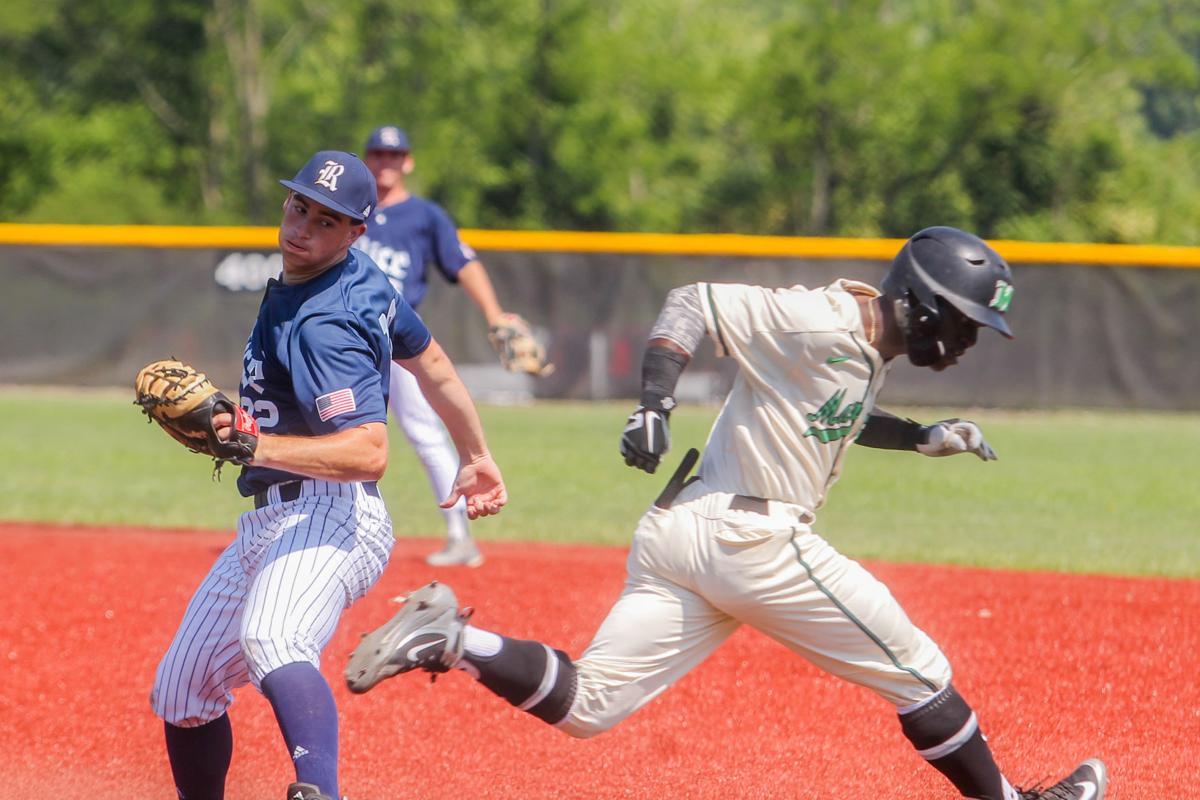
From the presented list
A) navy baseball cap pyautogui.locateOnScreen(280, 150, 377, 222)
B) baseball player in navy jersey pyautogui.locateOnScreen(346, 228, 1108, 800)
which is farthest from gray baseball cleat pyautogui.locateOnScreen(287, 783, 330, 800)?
navy baseball cap pyautogui.locateOnScreen(280, 150, 377, 222)

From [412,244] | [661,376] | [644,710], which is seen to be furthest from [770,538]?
[412,244]

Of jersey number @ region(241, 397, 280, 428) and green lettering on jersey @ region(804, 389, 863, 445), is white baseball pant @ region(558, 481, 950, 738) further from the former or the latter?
jersey number @ region(241, 397, 280, 428)

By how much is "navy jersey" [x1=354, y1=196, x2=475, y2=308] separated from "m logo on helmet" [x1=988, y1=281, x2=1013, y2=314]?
158 inches

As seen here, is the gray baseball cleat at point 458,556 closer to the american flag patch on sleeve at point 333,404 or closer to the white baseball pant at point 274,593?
the white baseball pant at point 274,593

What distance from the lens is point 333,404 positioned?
3229mm

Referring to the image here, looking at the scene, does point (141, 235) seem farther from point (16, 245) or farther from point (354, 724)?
point (354, 724)

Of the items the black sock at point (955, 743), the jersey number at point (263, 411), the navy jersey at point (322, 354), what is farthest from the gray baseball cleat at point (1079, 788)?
the jersey number at point (263, 411)

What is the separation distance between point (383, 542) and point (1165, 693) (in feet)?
10.2

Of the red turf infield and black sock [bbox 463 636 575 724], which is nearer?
black sock [bbox 463 636 575 724]

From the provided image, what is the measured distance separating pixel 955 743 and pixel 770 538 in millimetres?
664

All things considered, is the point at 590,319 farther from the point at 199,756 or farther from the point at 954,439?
the point at 199,756

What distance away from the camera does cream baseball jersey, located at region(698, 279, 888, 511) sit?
3.41 m

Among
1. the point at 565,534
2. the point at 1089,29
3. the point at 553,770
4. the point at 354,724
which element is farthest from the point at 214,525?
the point at 1089,29

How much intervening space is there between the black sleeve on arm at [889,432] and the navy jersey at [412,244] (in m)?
3.65
